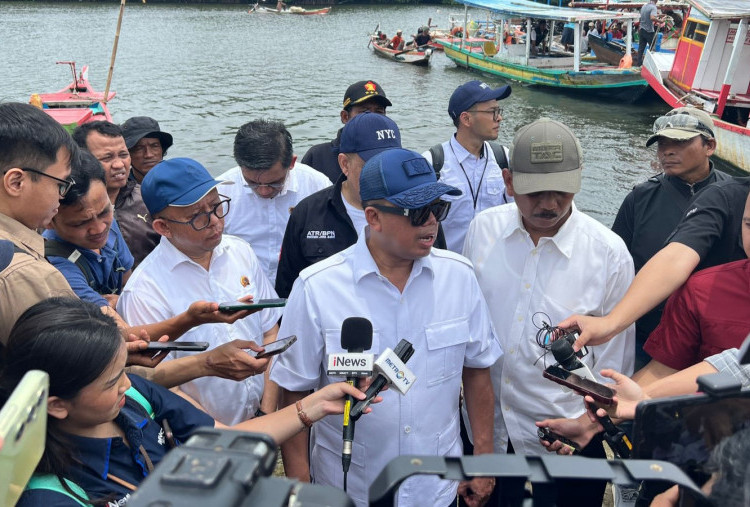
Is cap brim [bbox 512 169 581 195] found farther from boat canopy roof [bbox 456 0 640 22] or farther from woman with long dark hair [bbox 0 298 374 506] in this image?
boat canopy roof [bbox 456 0 640 22]

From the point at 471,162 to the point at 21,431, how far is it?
13.5 feet

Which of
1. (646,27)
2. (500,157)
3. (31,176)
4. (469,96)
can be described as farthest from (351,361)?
(646,27)

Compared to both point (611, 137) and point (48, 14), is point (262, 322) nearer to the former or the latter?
point (611, 137)

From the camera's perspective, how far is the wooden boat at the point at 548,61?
21.8 m

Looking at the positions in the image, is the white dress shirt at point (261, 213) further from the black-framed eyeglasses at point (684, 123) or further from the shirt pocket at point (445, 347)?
the black-framed eyeglasses at point (684, 123)

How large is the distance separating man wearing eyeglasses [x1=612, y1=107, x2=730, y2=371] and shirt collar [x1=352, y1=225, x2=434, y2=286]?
5.56 ft

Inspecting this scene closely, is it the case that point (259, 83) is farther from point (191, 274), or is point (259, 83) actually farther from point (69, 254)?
point (191, 274)

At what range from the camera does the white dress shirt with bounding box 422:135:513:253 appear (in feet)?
16.0

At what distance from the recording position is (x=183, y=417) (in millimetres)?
2424

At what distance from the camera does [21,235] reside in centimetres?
254

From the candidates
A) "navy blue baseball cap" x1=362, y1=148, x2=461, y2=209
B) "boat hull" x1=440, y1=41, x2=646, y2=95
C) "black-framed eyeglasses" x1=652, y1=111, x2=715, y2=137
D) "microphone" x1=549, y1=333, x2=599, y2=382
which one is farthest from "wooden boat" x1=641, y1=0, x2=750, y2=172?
"microphone" x1=549, y1=333, x2=599, y2=382

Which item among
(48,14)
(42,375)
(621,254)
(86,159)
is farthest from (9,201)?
(48,14)

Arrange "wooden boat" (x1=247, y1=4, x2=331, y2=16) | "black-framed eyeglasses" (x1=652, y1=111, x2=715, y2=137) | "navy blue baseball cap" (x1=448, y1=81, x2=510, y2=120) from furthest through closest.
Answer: "wooden boat" (x1=247, y1=4, x2=331, y2=16) → "navy blue baseball cap" (x1=448, y1=81, x2=510, y2=120) → "black-framed eyeglasses" (x1=652, y1=111, x2=715, y2=137)

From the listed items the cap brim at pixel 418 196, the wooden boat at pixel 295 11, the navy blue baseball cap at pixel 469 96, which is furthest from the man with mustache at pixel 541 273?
the wooden boat at pixel 295 11
